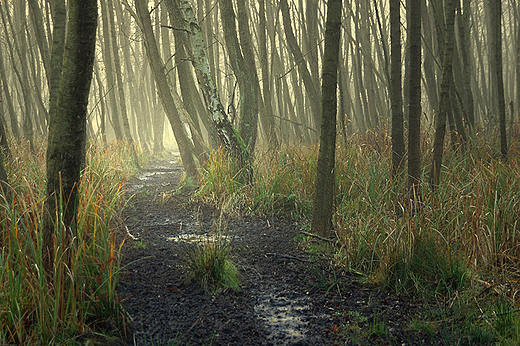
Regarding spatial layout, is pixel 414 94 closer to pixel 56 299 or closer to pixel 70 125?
pixel 70 125

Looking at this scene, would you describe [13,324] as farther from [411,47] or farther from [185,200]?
[185,200]

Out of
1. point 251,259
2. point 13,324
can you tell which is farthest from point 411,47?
point 13,324

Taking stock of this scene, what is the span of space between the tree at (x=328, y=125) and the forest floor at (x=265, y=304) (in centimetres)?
37

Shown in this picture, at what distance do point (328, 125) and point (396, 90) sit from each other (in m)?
1.07

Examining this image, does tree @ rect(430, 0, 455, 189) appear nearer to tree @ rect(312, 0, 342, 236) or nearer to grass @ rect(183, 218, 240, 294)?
tree @ rect(312, 0, 342, 236)

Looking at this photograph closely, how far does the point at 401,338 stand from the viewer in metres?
2.63

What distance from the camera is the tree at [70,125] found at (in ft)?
7.82

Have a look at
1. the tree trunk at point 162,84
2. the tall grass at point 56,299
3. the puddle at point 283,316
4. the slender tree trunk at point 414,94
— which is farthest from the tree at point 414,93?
the tree trunk at point 162,84

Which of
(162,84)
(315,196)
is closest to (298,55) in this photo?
(162,84)

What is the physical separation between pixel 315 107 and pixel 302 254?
221 inches

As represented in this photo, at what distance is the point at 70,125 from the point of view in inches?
96.4

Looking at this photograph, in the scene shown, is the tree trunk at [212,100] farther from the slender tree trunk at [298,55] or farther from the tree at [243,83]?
the slender tree trunk at [298,55]

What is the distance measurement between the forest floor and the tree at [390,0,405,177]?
151 cm

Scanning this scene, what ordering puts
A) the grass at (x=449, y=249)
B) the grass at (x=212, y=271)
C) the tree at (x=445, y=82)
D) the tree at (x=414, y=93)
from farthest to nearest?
1. the tree at (x=445, y=82)
2. the tree at (x=414, y=93)
3. the grass at (x=212, y=271)
4. the grass at (x=449, y=249)
